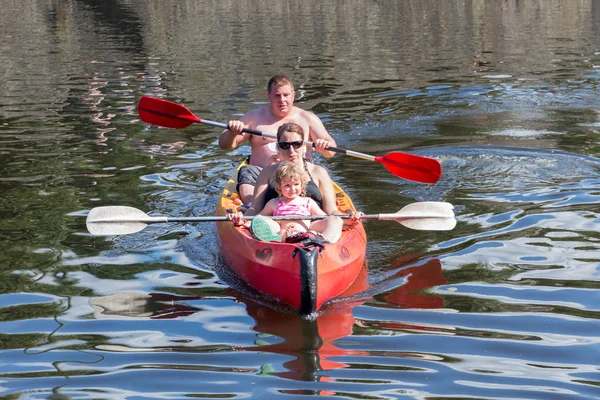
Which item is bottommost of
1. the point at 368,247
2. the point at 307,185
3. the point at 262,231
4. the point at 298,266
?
the point at 368,247

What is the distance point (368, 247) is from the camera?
319 inches

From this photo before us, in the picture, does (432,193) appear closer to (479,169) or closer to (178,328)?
(479,169)

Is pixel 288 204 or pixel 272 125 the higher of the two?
pixel 272 125

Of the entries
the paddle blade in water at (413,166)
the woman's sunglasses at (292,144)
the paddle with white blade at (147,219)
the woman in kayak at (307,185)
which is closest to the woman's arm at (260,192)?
the woman in kayak at (307,185)

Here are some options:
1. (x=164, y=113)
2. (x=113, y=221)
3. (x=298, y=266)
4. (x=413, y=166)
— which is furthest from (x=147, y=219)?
(x=164, y=113)

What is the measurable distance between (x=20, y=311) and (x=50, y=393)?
1.55m

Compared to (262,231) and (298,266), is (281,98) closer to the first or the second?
(262,231)

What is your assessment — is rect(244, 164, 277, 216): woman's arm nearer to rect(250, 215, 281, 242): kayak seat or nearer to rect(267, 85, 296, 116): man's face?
rect(250, 215, 281, 242): kayak seat

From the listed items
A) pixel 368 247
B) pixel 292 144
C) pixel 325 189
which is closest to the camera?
pixel 292 144

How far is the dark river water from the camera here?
5.40 meters

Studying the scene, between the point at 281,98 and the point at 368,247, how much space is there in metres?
1.88

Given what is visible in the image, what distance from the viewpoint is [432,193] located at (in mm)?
9844

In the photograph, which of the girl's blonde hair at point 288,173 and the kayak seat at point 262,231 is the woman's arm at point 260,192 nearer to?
the girl's blonde hair at point 288,173

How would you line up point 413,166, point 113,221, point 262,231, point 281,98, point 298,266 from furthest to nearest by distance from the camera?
point 281,98, point 413,166, point 113,221, point 262,231, point 298,266
